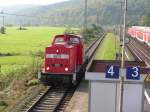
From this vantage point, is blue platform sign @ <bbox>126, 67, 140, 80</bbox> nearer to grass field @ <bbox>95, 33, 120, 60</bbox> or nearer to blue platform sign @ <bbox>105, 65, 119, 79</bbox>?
blue platform sign @ <bbox>105, 65, 119, 79</bbox>

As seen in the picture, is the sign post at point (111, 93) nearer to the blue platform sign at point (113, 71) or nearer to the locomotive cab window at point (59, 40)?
the blue platform sign at point (113, 71)

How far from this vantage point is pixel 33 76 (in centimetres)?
2984

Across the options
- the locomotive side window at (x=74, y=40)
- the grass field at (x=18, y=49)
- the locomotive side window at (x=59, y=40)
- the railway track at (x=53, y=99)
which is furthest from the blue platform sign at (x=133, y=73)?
the grass field at (x=18, y=49)

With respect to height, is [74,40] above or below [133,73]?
above

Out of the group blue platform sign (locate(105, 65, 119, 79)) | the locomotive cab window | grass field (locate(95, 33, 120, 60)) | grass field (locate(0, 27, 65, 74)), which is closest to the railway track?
the locomotive cab window

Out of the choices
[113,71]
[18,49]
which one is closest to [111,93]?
[113,71]

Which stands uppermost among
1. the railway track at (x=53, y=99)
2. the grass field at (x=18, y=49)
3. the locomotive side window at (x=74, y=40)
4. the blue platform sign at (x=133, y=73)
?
the locomotive side window at (x=74, y=40)

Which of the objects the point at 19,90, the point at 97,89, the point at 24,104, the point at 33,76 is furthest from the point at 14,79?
the point at 97,89

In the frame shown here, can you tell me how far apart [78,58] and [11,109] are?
8923mm

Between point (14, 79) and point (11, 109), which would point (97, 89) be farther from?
point (14, 79)

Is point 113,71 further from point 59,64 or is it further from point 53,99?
point 59,64

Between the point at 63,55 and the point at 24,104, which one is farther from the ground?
the point at 63,55

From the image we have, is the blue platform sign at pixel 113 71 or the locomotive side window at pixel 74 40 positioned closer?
the blue platform sign at pixel 113 71

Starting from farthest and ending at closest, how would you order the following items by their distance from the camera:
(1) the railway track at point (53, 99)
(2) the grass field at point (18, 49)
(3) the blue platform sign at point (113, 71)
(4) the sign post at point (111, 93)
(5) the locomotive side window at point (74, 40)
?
(2) the grass field at point (18, 49), (5) the locomotive side window at point (74, 40), (1) the railway track at point (53, 99), (4) the sign post at point (111, 93), (3) the blue platform sign at point (113, 71)
